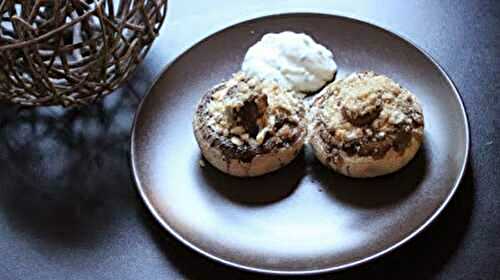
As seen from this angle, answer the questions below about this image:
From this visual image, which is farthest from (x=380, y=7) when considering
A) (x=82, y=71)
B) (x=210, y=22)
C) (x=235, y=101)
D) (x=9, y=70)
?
(x=9, y=70)

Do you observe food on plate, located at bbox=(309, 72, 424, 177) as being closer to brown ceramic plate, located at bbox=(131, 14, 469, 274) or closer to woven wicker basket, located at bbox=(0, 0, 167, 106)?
brown ceramic plate, located at bbox=(131, 14, 469, 274)

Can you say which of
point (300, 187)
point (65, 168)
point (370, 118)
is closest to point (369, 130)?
point (370, 118)

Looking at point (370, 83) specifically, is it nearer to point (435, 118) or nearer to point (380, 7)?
point (435, 118)

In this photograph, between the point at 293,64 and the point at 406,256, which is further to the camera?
the point at 293,64

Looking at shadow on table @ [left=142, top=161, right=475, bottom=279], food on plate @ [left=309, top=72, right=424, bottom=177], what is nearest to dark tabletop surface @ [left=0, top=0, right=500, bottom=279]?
shadow on table @ [left=142, top=161, right=475, bottom=279]

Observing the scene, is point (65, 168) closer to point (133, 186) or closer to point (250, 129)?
point (133, 186)
